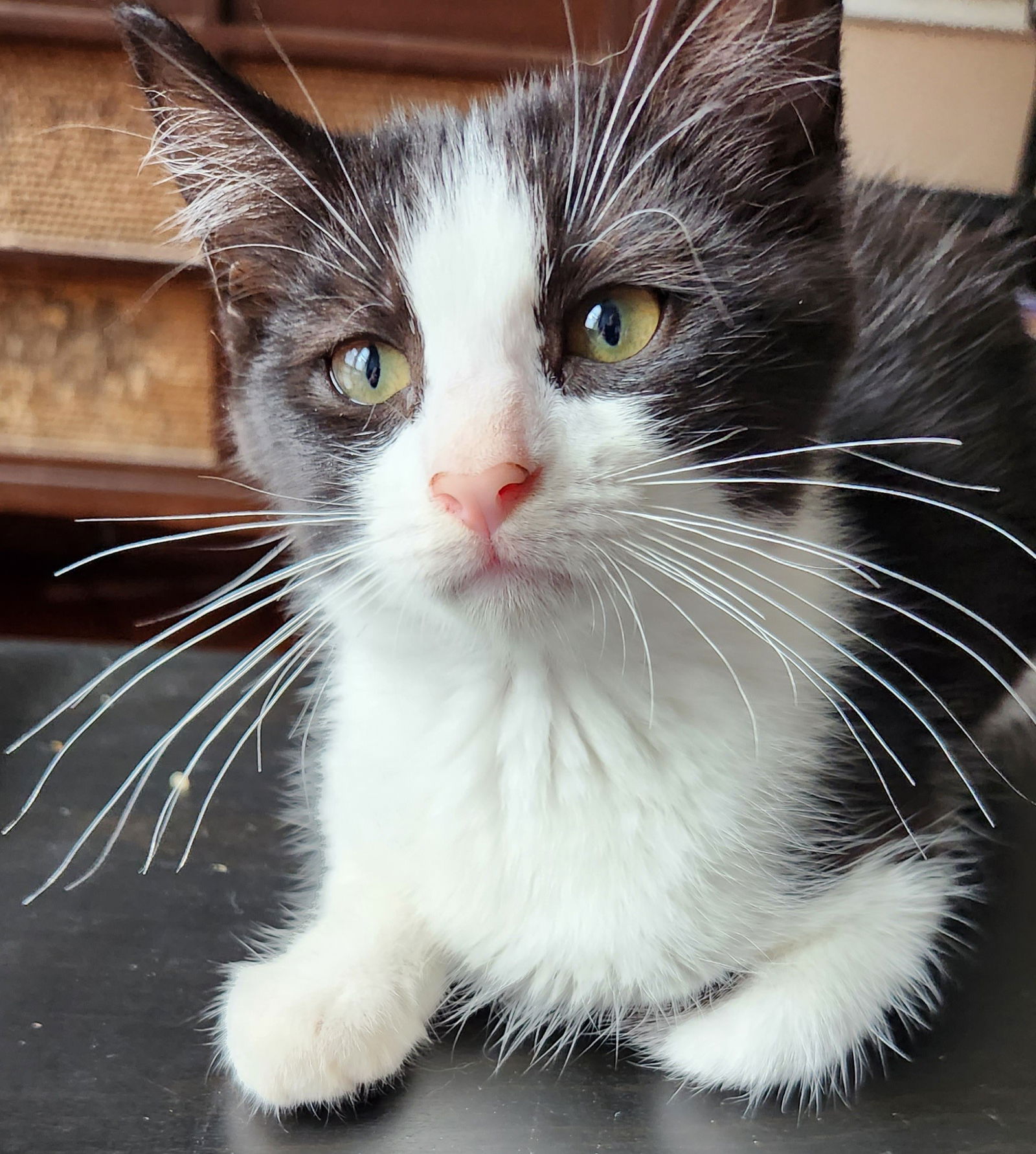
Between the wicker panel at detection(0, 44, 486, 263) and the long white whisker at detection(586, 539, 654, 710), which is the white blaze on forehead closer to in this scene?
the long white whisker at detection(586, 539, 654, 710)

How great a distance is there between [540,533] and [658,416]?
91mm

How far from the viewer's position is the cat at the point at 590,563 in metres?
0.50

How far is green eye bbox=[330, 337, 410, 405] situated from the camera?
544 millimetres

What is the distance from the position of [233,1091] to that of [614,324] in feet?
1.41

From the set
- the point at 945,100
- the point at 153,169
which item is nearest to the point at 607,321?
the point at 945,100

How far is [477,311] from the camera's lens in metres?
0.50

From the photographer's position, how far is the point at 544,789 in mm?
575

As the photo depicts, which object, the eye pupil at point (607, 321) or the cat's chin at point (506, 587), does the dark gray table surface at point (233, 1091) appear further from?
the eye pupil at point (607, 321)

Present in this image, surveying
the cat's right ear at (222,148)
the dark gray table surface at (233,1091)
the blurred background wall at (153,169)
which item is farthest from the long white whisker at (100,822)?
the blurred background wall at (153,169)

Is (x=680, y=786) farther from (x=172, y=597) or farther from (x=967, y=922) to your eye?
(x=172, y=597)

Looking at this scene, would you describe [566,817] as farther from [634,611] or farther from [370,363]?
[370,363]

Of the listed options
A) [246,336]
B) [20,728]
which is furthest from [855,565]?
[20,728]

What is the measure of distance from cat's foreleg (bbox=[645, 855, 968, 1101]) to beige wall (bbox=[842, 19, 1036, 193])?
0.69 metres

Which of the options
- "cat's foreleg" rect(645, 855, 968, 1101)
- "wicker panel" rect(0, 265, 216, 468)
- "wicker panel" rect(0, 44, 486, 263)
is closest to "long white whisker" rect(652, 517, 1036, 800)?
"cat's foreleg" rect(645, 855, 968, 1101)
